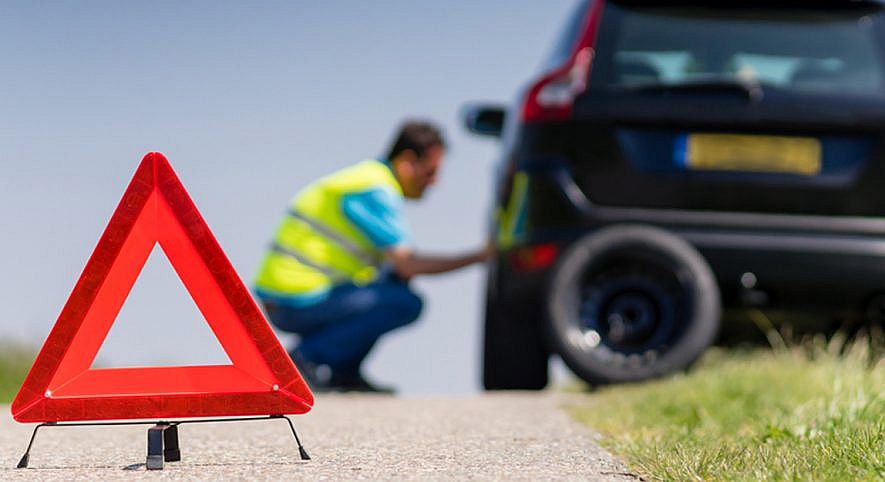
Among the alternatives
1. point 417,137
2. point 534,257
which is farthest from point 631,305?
point 417,137

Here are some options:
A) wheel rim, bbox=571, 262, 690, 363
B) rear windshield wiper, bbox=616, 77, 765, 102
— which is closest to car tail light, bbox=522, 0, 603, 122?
Answer: rear windshield wiper, bbox=616, 77, 765, 102

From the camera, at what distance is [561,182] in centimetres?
637

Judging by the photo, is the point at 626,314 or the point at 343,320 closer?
the point at 626,314

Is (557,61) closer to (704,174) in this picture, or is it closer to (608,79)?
(608,79)

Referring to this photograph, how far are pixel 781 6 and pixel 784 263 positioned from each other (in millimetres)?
1248

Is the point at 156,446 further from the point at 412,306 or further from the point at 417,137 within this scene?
the point at 417,137

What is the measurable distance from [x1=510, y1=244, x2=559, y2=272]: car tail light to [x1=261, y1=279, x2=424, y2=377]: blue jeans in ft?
7.27

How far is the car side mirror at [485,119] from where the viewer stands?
772 cm

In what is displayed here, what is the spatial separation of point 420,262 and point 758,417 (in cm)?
382

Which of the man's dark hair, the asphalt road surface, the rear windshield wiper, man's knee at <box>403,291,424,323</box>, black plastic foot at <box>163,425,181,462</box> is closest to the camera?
the asphalt road surface

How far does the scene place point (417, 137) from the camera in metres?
9.11

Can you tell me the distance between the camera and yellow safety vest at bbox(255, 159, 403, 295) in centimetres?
864

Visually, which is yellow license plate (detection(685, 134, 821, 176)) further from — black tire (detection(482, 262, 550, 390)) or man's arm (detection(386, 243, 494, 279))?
man's arm (detection(386, 243, 494, 279))

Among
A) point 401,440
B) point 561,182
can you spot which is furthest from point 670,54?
point 401,440
